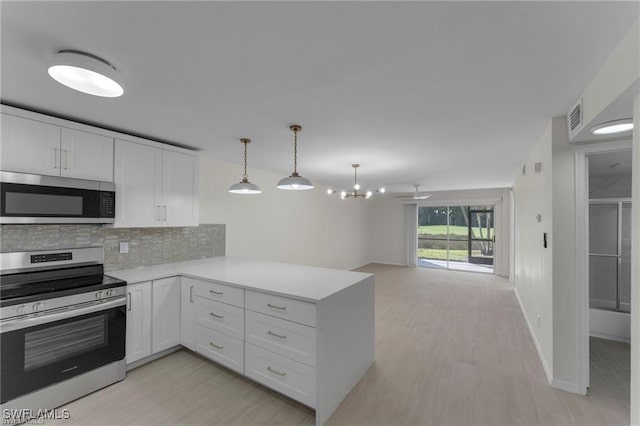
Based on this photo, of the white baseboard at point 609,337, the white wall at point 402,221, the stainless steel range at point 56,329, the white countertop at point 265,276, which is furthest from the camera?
the white wall at point 402,221

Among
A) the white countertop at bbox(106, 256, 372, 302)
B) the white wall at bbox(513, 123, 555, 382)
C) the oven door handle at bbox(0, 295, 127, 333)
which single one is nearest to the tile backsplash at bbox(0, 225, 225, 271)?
the white countertop at bbox(106, 256, 372, 302)

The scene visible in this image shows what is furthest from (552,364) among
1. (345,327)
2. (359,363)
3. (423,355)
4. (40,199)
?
(40,199)

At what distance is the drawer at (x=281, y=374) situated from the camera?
194 cm

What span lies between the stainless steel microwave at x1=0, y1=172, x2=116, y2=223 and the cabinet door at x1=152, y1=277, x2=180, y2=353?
830 millimetres

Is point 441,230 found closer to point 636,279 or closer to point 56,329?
point 636,279

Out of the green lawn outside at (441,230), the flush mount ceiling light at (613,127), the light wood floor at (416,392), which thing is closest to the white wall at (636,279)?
the flush mount ceiling light at (613,127)

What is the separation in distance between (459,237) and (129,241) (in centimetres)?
819

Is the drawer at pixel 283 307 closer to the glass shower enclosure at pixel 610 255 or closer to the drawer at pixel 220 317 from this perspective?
the drawer at pixel 220 317

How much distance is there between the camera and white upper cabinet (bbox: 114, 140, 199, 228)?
106 inches

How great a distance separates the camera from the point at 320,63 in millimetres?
1518

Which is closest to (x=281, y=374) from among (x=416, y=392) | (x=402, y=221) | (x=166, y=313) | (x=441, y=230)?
(x=416, y=392)

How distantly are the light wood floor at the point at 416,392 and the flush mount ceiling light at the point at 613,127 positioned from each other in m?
2.15

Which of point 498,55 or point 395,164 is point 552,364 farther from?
point 395,164

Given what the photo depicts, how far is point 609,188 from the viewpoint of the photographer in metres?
3.93
